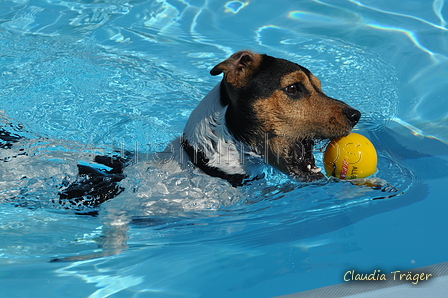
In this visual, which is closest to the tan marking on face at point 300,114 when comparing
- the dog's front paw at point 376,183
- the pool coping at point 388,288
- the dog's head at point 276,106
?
the dog's head at point 276,106

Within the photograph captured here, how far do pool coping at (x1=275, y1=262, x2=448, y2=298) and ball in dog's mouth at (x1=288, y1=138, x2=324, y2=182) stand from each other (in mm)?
1005

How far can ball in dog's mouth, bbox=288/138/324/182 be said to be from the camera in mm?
3801

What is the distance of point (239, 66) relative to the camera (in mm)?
3629

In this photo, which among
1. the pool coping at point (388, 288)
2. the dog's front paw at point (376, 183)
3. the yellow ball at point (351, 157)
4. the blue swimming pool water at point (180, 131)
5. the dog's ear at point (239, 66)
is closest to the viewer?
the pool coping at point (388, 288)

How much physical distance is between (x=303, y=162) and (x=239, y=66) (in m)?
0.96

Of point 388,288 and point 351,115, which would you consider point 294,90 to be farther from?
point 388,288

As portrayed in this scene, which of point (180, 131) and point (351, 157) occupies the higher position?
point (351, 157)

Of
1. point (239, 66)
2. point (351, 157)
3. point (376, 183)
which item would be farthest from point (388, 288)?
point (239, 66)

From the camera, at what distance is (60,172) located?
4348 mm

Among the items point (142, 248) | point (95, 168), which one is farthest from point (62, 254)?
point (95, 168)

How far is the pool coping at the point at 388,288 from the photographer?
2.98 metres

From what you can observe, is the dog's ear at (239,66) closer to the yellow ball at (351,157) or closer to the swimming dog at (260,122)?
the swimming dog at (260,122)

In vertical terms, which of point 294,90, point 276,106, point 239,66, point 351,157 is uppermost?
point 239,66

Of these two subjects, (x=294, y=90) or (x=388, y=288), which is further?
(x=294, y=90)
